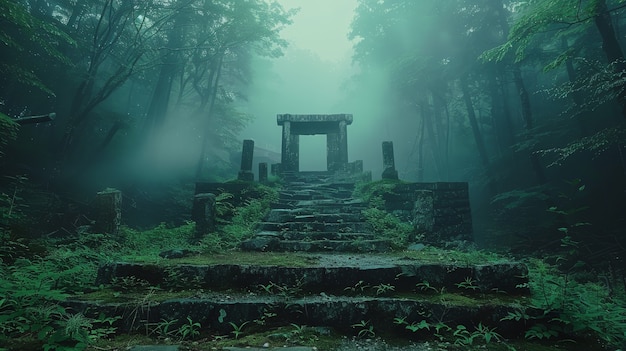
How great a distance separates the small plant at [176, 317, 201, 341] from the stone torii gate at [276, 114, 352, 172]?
1069cm

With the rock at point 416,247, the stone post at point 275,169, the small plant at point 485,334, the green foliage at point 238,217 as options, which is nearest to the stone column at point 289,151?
the stone post at point 275,169

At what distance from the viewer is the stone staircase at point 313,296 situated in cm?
271

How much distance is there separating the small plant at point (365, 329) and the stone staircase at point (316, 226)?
2560 millimetres

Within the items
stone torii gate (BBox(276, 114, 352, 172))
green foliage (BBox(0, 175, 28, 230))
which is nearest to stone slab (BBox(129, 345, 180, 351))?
green foliage (BBox(0, 175, 28, 230))

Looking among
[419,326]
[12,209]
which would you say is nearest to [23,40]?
[12,209]

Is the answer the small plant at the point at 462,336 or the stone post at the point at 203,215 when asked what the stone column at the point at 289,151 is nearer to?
the stone post at the point at 203,215

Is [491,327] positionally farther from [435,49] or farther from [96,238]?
[435,49]

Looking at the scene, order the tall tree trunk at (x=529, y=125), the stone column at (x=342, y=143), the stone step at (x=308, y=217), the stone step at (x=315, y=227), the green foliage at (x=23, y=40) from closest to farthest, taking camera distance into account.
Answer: the stone step at (x=315, y=227) → the stone step at (x=308, y=217) → the green foliage at (x=23, y=40) → the tall tree trunk at (x=529, y=125) → the stone column at (x=342, y=143)

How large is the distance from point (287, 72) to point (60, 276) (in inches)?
1994

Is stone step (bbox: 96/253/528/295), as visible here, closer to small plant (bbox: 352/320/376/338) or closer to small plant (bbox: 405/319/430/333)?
small plant (bbox: 352/320/376/338)

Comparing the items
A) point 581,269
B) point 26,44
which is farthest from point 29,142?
point 581,269

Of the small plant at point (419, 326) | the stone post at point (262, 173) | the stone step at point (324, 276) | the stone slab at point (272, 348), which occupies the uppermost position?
the stone post at point (262, 173)

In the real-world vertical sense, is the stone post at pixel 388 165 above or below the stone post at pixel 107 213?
above

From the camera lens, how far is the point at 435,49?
53.7 ft
